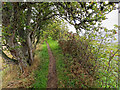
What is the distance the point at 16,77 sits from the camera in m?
6.11

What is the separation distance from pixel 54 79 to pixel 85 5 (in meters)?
5.88

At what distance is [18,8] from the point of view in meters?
5.14

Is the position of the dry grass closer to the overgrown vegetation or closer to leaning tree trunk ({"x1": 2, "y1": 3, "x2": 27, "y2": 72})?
the overgrown vegetation

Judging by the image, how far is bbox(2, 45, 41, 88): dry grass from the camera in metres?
5.40

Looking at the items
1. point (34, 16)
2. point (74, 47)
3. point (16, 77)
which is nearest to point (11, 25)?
point (34, 16)

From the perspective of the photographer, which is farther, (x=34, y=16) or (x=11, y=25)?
(x=34, y=16)

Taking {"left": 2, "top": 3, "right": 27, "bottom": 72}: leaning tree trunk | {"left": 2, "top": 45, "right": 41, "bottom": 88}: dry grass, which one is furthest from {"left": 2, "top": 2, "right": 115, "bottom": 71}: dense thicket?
{"left": 2, "top": 45, "right": 41, "bottom": 88}: dry grass

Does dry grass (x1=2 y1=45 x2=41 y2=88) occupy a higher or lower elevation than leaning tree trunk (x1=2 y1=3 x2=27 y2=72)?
lower

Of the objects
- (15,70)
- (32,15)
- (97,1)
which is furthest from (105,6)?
(15,70)

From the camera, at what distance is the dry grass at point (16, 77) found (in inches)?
212

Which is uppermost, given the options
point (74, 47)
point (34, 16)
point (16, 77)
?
point (34, 16)

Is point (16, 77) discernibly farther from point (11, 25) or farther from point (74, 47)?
point (74, 47)

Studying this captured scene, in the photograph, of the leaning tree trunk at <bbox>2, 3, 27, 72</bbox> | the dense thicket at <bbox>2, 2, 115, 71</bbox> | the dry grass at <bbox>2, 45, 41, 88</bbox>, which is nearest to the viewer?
the dense thicket at <bbox>2, 2, 115, 71</bbox>

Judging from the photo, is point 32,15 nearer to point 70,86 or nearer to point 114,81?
point 70,86
